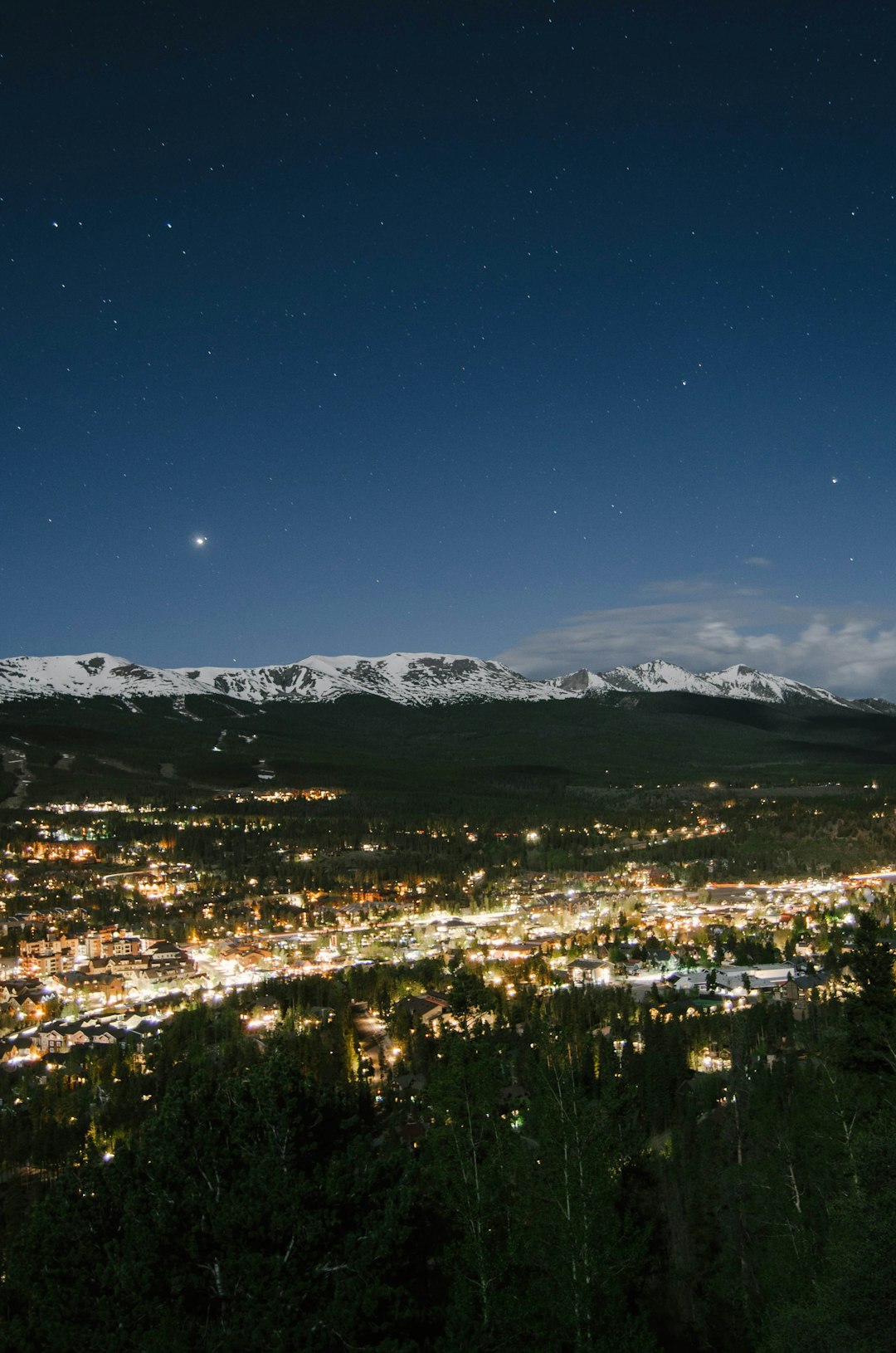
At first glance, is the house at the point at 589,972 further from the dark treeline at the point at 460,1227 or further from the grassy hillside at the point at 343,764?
the grassy hillside at the point at 343,764

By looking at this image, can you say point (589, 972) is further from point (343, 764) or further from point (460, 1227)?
point (343, 764)

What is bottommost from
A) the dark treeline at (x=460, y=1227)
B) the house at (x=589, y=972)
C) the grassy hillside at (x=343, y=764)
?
the house at (x=589, y=972)

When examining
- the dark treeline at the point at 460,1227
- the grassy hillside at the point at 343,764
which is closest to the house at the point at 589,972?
the dark treeline at the point at 460,1227

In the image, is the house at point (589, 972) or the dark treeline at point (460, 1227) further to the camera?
the house at point (589, 972)

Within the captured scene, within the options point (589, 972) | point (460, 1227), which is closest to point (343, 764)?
point (589, 972)

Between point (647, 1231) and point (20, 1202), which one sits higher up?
point (647, 1231)

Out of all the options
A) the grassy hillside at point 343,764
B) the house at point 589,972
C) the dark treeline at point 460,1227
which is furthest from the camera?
the grassy hillside at point 343,764

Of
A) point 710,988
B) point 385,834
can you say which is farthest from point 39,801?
point 710,988

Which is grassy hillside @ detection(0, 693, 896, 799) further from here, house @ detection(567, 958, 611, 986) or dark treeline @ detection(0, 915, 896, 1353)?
dark treeline @ detection(0, 915, 896, 1353)

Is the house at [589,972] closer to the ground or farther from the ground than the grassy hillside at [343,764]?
closer to the ground

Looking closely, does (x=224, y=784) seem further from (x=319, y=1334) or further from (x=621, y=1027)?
(x=319, y=1334)
